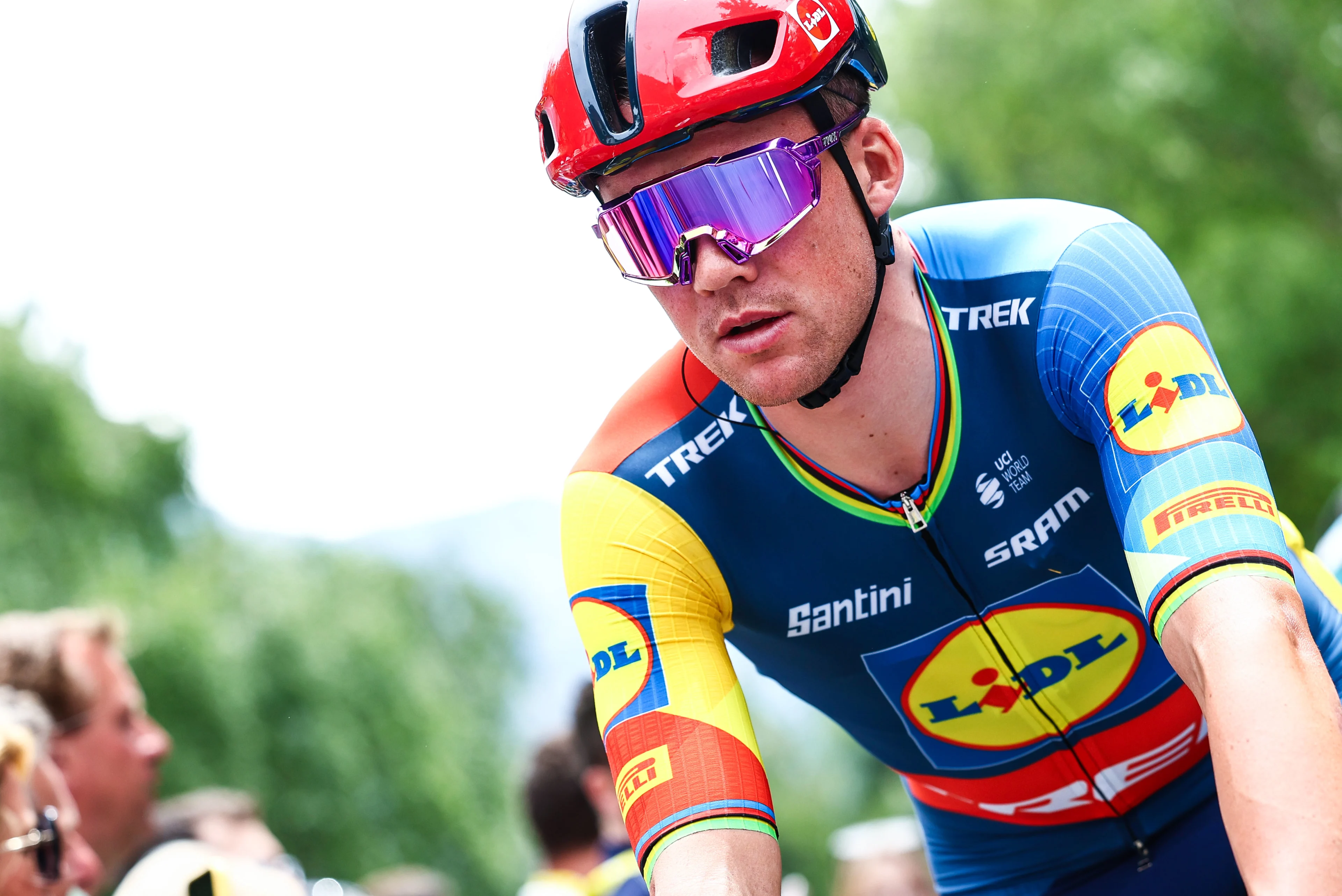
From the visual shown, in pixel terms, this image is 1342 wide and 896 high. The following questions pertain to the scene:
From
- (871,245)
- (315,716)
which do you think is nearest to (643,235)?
(871,245)

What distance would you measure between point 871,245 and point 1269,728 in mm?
1245

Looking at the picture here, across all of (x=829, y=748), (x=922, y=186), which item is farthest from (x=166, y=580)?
(x=829, y=748)

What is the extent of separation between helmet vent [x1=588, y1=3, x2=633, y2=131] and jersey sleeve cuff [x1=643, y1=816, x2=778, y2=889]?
4.46 feet

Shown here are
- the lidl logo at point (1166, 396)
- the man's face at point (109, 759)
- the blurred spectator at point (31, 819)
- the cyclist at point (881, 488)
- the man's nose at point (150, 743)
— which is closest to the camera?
the lidl logo at point (1166, 396)

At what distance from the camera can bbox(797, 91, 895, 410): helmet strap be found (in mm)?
2568

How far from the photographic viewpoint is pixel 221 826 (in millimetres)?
6137

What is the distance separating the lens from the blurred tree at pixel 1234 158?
15242 millimetres

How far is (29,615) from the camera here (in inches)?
229

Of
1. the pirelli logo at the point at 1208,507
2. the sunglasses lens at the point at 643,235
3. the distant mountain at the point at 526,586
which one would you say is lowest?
the distant mountain at the point at 526,586

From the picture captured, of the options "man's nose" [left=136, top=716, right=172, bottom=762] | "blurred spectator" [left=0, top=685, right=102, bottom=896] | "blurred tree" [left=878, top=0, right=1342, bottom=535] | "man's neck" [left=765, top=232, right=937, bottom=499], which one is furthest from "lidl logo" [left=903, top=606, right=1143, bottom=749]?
"blurred tree" [left=878, top=0, right=1342, bottom=535]

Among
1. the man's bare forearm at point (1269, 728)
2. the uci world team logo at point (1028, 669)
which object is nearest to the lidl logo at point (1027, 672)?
the uci world team logo at point (1028, 669)

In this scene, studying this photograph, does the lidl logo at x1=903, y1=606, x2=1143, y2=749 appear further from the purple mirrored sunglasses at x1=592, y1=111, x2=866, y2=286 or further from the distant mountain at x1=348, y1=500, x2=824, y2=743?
the distant mountain at x1=348, y1=500, x2=824, y2=743

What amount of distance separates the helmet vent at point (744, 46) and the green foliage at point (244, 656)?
23798 mm

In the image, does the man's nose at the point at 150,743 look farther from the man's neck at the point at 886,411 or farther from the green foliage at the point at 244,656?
the green foliage at the point at 244,656
